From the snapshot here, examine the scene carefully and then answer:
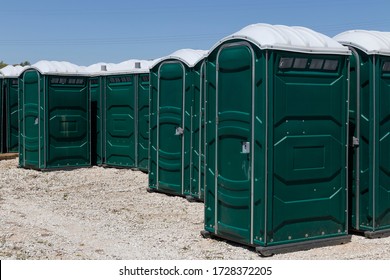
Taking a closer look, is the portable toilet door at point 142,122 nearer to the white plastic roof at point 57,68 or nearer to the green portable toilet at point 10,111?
the white plastic roof at point 57,68

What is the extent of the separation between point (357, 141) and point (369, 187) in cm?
52

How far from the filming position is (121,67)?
44.3ft

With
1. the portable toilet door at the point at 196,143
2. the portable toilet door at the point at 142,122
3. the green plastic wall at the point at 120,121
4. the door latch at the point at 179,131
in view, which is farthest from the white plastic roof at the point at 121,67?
the portable toilet door at the point at 196,143

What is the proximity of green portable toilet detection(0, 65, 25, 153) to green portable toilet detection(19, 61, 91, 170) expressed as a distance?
2297mm

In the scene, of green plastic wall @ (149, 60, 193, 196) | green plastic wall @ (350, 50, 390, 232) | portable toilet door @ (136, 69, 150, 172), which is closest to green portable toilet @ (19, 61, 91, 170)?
portable toilet door @ (136, 69, 150, 172)

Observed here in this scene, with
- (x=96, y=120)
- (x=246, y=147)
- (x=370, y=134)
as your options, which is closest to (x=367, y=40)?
(x=370, y=134)

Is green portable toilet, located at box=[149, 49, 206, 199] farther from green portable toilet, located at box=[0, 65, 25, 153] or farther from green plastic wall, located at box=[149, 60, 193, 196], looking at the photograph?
green portable toilet, located at box=[0, 65, 25, 153]

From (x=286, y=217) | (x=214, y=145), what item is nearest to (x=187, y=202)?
(x=214, y=145)

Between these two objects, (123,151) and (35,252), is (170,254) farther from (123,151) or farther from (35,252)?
(123,151)

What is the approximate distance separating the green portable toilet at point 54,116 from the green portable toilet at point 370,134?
7.52m

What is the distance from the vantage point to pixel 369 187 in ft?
21.3

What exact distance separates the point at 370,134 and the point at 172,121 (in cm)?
374

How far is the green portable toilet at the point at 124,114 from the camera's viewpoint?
12055mm

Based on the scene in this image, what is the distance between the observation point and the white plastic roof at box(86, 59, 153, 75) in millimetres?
12286
